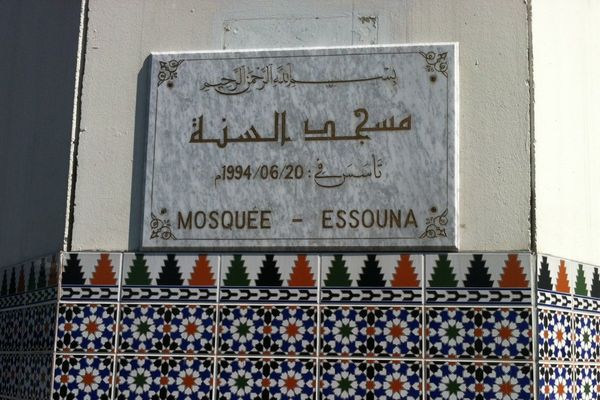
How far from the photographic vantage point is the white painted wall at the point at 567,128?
320cm

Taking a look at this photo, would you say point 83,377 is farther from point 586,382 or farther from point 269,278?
point 586,382

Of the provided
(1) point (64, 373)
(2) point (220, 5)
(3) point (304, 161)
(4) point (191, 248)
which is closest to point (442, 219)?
(3) point (304, 161)

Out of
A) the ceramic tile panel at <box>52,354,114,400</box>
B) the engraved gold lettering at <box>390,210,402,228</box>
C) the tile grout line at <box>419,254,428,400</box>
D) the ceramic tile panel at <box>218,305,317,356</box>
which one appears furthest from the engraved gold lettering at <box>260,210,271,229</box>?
the ceramic tile panel at <box>52,354,114,400</box>

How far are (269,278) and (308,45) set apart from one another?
2.53 feet

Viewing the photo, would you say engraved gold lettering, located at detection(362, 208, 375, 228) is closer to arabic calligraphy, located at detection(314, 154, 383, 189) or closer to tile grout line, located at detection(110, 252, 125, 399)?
arabic calligraphy, located at detection(314, 154, 383, 189)

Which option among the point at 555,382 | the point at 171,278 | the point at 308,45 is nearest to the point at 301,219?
the point at 171,278

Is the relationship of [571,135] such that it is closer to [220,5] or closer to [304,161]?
[304,161]

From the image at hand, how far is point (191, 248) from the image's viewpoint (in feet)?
10.6

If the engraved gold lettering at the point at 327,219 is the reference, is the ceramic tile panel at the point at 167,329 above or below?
→ below

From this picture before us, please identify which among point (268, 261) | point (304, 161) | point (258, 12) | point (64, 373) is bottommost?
point (64, 373)

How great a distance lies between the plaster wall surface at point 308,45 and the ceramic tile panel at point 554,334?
0.23m

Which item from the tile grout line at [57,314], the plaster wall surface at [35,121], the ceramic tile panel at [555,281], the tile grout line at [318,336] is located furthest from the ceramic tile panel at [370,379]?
the plaster wall surface at [35,121]

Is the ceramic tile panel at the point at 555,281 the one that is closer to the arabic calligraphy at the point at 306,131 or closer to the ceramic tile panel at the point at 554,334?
the ceramic tile panel at the point at 554,334

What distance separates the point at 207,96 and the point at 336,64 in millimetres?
434
